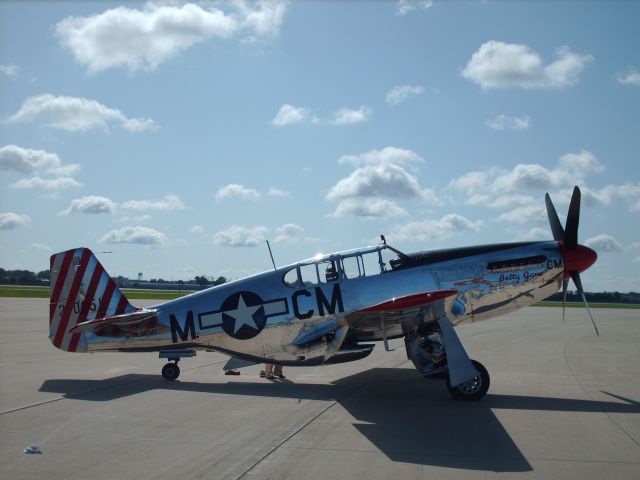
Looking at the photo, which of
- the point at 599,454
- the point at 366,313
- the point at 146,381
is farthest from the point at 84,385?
the point at 599,454

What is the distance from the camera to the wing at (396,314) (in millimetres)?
9367

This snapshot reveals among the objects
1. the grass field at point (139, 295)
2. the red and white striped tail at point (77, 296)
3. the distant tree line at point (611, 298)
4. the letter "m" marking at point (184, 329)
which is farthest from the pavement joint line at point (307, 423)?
the distant tree line at point (611, 298)

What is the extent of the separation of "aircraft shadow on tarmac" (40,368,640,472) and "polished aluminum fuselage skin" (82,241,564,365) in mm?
793

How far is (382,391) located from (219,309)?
11.8 ft

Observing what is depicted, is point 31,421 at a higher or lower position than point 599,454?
higher

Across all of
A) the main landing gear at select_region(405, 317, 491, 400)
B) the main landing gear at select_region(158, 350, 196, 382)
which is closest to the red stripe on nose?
the main landing gear at select_region(405, 317, 491, 400)

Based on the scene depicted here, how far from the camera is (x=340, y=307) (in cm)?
1121

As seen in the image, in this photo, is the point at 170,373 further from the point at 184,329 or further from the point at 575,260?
the point at 575,260

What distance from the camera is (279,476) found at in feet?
19.0

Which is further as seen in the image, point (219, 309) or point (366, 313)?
point (219, 309)

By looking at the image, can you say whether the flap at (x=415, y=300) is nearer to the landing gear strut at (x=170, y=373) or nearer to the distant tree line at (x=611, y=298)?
the landing gear strut at (x=170, y=373)

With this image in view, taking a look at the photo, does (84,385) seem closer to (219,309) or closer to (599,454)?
(219,309)

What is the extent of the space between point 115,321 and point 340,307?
457 cm

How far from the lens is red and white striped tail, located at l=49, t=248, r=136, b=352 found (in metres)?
12.2
